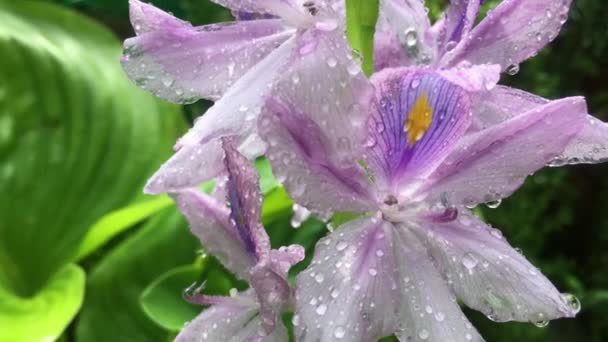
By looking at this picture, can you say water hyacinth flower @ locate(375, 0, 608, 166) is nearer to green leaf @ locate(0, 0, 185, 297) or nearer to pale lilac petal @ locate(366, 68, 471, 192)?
pale lilac petal @ locate(366, 68, 471, 192)

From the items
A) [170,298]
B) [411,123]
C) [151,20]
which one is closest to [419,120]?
[411,123]

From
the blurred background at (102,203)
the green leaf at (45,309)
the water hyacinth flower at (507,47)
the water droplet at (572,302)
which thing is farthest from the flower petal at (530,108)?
the green leaf at (45,309)

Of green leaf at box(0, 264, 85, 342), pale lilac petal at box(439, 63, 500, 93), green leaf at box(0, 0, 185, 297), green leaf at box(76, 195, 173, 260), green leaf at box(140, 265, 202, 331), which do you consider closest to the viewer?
pale lilac petal at box(439, 63, 500, 93)

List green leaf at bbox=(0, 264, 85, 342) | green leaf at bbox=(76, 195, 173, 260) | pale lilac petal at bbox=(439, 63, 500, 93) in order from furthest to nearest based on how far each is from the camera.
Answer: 1. green leaf at bbox=(76, 195, 173, 260)
2. green leaf at bbox=(0, 264, 85, 342)
3. pale lilac petal at bbox=(439, 63, 500, 93)

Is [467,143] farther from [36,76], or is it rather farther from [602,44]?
[602,44]

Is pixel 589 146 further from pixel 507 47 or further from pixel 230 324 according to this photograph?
pixel 230 324

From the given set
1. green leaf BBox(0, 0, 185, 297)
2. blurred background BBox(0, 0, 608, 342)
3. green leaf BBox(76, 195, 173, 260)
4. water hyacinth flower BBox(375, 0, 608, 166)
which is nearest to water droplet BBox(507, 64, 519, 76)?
water hyacinth flower BBox(375, 0, 608, 166)
